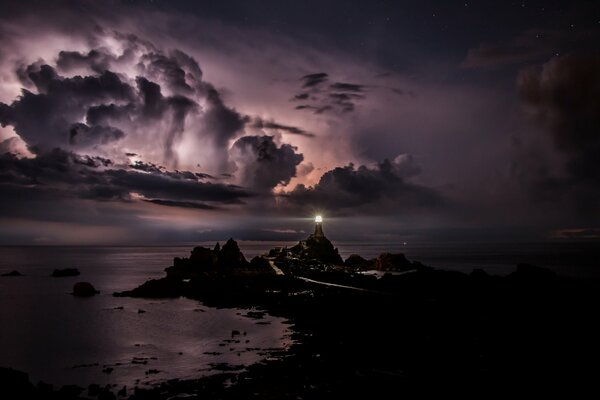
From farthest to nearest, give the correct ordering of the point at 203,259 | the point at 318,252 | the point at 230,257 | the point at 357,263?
the point at 318,252 < the point at 357,263 < the point at 230,257 < the point at 203,259

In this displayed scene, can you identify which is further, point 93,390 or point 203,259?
point 203,259

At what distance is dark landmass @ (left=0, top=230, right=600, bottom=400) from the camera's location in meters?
20.0

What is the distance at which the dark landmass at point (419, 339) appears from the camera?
65.8 feet

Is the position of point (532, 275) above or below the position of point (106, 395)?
above

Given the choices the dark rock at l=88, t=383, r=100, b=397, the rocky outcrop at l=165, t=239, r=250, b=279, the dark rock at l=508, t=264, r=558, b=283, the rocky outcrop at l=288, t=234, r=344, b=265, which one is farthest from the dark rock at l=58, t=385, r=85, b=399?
the rocky outcrop at l=288, t=234, r=344, b=265

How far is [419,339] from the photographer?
94.6 ft

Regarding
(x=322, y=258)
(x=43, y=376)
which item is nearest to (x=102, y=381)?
(x=43, y=376)

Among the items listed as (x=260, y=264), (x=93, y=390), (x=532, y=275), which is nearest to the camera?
(x=93, y=390)

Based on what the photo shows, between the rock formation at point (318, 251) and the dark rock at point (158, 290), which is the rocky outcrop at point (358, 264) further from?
the dark rock at point (158, 290)

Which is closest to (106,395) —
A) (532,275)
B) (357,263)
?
(532,275)

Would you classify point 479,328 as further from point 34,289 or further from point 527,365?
point 34,289

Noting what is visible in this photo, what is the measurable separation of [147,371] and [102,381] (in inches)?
103

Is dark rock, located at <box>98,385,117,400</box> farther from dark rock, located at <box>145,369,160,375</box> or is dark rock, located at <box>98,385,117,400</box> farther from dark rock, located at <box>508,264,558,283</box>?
dark rock, located at <box>508,264,558,283</box>

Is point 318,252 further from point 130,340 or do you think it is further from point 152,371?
point 152,371
